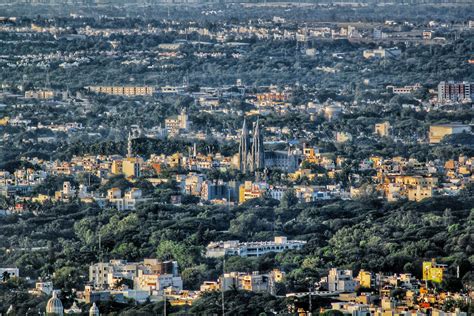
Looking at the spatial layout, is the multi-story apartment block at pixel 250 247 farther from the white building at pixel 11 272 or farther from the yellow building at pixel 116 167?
the yellow building at pixel 116 167

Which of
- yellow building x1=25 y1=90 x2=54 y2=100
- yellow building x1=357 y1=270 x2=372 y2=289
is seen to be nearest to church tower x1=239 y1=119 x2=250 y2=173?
yellow building x1=25 y1=90 x2=54 y2=100

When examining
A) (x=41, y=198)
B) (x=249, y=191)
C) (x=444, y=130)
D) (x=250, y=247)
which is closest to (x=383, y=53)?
(x=444, y=130)

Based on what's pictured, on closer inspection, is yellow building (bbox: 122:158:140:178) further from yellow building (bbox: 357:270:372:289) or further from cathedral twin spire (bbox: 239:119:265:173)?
yellow building (bbox: 357:270:372:289)

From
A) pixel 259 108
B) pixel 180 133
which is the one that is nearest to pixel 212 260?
pixel 180 133

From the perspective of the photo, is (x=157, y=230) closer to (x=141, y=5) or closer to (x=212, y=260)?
(x=212, y=260)

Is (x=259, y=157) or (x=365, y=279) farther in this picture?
(x=259, y=157)

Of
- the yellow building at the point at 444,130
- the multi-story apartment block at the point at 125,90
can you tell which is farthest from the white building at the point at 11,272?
the multi-story apartment block at the point at 125,90

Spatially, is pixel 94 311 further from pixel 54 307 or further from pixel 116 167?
pixel 116 167
